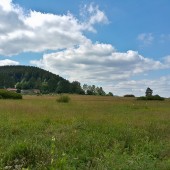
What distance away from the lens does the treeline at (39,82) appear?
Answer: 133375 millimetres

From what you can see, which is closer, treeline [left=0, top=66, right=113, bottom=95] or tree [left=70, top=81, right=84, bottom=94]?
tree [left=70, top=81, right=84, bottom=94]

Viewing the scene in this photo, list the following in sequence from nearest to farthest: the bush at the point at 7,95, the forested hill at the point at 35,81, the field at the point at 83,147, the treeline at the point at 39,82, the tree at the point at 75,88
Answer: the field at the point at 83,147, the bush at the point at 7,95, the tree at the point at 75,88, the treeline at the point at 39,82, the forested hill at the point at 35,81

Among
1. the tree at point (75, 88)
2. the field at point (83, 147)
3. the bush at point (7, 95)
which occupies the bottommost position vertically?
the field at point (83, 147)

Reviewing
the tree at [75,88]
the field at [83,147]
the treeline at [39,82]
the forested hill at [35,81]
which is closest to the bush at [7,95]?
the field at [83,147]

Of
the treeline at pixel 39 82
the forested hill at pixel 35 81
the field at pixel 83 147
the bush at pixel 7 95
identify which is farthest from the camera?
the forested hill at pixel 35 81

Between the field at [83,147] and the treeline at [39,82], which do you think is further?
the treeline at [39,82]

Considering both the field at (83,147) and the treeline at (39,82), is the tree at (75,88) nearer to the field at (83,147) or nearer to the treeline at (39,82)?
the treeline at (39,82)

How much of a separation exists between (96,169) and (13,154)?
8.53 feet

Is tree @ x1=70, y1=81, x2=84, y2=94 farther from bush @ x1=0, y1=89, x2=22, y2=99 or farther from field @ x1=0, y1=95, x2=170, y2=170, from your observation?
field @ x1=0, y1=95, x2=170, y2=170

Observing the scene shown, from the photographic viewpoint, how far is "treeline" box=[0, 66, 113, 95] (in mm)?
133375

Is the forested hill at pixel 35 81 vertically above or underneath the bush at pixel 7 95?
above

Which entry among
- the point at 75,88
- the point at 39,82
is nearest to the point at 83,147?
the point at 75,88

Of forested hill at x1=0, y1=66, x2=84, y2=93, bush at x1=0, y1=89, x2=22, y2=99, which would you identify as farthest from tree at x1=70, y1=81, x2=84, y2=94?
bush at x1=0, y1=89, x2=22, y2=99

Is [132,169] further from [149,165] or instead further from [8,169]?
[8,169]
